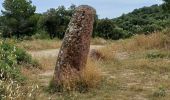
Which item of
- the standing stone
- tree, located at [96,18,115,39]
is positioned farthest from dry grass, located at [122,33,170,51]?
tree, located at [96,18,115,39]

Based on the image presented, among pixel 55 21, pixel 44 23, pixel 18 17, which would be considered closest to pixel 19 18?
pixel 18 17

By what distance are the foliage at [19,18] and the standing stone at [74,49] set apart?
79.8 feet

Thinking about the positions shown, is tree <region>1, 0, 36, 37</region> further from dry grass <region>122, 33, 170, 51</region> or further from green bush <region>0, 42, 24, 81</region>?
green bush <region>0, 42, 24, 81</region>

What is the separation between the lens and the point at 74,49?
8.05 metres

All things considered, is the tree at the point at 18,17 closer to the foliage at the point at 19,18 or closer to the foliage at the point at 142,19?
the foliage at the point at 19,18

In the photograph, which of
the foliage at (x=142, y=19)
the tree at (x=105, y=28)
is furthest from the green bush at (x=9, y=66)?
the foliage at (x=142, y=19)

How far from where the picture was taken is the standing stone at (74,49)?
7855 millimetres

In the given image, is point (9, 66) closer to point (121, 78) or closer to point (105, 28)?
point (121, 78)

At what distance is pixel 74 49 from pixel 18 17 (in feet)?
84.7

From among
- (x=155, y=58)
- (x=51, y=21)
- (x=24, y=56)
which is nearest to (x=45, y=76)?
(x=24, y=56)

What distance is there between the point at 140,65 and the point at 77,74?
112 inches

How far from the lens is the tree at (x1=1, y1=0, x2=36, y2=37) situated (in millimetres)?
32531

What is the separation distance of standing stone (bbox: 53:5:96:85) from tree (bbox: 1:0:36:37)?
24311 mm

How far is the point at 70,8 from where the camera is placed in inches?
1251
